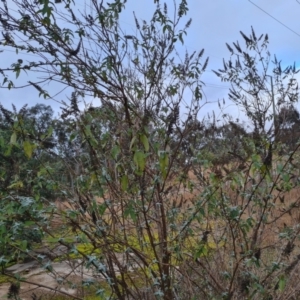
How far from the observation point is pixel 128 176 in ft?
7.98

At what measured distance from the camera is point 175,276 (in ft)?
8.73

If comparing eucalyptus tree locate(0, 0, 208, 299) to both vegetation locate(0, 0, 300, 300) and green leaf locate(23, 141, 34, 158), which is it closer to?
vegetation locate(0, 0, 300, 300)

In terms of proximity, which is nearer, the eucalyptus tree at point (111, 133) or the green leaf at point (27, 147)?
the green leaf at point (27, 147)

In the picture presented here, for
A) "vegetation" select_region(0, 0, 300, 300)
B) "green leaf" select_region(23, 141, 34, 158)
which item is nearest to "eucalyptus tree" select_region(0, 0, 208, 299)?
"vegetation" select_region(0, 0, 300, 300)

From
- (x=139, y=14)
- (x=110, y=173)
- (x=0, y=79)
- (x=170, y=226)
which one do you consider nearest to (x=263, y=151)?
(x=170, y=226)

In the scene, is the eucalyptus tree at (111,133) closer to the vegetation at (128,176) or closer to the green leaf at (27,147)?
the vegetation at (128,176)

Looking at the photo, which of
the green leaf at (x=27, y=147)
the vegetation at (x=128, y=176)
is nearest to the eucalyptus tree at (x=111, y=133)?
the vegetation at (x=128, y=176)

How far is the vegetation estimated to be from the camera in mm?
2199

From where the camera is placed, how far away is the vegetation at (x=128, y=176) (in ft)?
7.22

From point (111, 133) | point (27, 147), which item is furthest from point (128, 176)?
point (27, 147)

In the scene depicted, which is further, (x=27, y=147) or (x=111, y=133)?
(x=111, y=133)

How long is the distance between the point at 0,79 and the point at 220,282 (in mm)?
1912

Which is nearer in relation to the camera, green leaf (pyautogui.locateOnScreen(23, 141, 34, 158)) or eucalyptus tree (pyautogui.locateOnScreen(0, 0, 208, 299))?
green leaf (pyautogui.locateOnScreen(23, 141, 34, 158))

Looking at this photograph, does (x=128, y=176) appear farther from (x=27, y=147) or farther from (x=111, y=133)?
(x=27, y=147)
